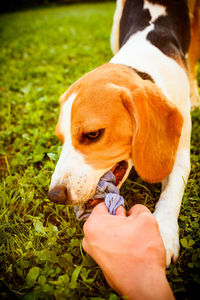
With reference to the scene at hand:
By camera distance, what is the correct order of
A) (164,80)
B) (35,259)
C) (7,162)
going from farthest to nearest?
1. (7,162)
2. (164,80)
3. (35,259)

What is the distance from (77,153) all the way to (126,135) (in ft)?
1.32

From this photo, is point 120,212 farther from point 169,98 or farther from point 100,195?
point 169,98

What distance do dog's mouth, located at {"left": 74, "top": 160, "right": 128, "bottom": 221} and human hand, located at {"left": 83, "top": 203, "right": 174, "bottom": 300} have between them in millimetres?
253

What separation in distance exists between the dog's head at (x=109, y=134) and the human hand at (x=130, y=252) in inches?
13.9

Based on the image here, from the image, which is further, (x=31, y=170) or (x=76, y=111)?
(x=31, y=170)

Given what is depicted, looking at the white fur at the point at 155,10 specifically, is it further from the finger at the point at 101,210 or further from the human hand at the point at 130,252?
Result: the human hand at the point at 130,252

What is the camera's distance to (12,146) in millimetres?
3242

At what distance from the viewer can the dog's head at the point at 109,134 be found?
1.84m

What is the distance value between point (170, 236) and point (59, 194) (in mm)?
822

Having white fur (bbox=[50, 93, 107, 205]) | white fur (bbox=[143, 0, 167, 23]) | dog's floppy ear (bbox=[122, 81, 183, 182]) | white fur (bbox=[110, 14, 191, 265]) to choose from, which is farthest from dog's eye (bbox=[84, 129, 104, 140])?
white fur (bbox=[143, 0, 167, 23])

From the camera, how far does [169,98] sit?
7.75ft

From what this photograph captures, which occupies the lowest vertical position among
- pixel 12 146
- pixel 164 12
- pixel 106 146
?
pixel 12 146

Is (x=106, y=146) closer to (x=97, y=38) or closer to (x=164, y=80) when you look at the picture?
(x=164, y=80)

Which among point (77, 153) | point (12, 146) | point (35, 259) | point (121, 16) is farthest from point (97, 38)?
point (35, 259)
